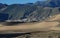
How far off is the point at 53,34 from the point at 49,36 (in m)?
0.55

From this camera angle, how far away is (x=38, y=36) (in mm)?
32719

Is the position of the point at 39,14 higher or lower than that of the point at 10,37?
higher

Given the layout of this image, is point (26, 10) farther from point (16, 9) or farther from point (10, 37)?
point (10, 37)

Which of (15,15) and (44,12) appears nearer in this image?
(44,12)

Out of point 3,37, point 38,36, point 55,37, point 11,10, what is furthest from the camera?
point 11,10

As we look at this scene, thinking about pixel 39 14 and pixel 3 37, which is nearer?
pixel 3 37

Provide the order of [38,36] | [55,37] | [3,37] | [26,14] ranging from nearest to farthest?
1. [55,37]
2. [38,36]
3. [3,37]
4. [26,14]

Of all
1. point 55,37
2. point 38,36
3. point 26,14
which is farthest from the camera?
point 26,14

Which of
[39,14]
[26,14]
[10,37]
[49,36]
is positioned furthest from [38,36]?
[26,14]

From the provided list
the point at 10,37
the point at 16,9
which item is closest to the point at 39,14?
the point at 16,9

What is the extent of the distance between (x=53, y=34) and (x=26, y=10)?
150392 mm

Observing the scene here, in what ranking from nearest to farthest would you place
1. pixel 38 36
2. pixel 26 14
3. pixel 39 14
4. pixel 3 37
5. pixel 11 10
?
pixel 38 36 < pixel 3 37 < pixel 39 14 < pixel 26 14 < pixel 11 10

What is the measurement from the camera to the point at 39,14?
524ft

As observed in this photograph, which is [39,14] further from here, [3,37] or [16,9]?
[3,37]
